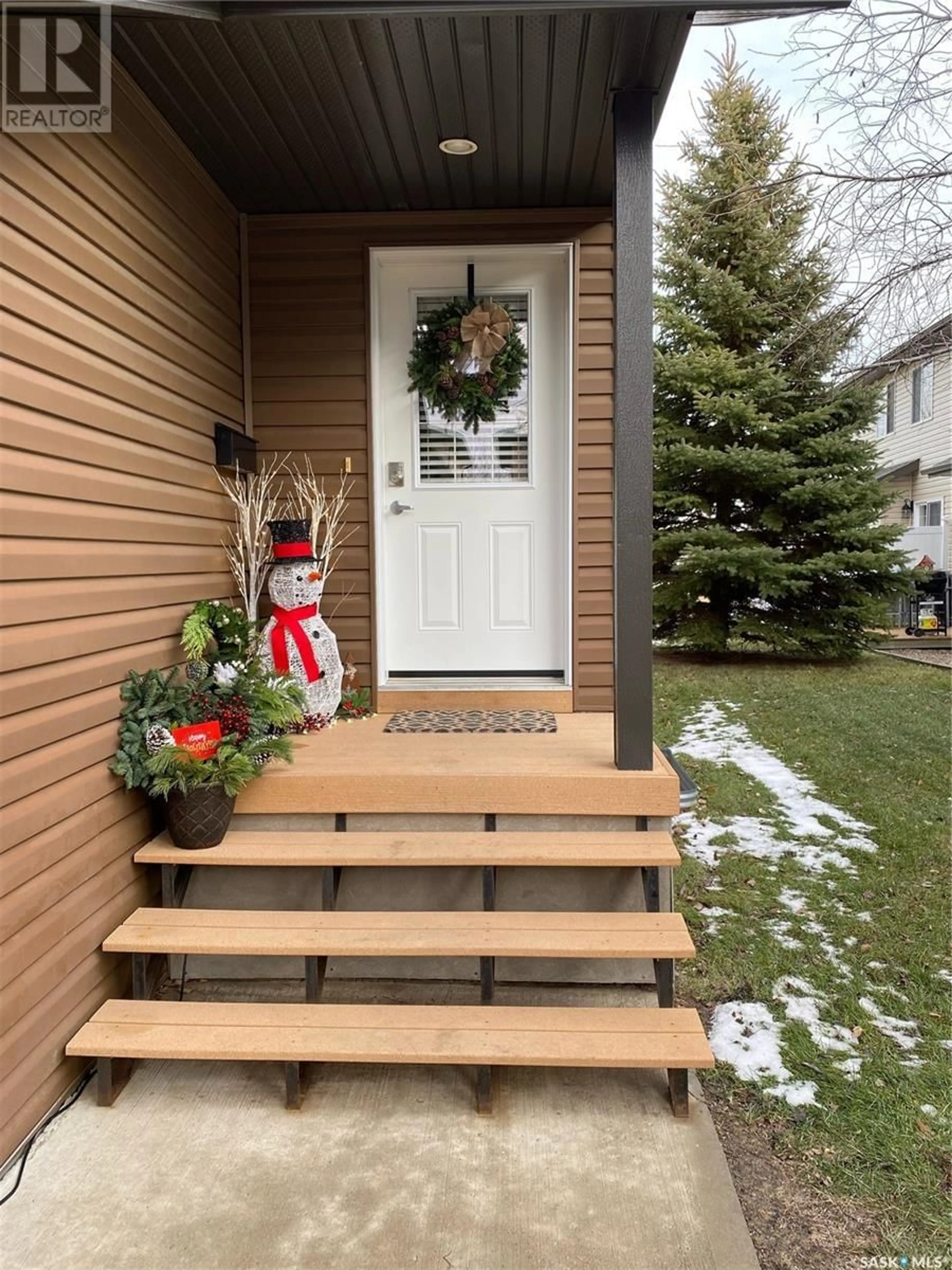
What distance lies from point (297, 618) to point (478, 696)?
884 millimetres

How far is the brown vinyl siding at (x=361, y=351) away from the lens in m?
3.78

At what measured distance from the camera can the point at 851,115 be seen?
15.1 feet

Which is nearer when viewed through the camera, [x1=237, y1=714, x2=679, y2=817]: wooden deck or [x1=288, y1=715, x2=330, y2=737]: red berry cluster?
[x1=237, y1=714, x2=679, y2=817]: wooden deck

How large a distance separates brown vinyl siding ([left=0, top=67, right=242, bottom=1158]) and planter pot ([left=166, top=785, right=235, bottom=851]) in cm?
14

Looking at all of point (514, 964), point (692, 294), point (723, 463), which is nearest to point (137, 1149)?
point (514, 964)

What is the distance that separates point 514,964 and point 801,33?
4579mm

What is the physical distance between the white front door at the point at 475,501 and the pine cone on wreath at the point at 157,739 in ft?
4.98

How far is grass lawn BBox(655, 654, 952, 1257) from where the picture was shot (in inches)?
77.1

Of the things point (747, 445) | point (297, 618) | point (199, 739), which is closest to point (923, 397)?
point (747, 445)

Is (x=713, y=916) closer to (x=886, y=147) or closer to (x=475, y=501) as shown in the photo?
(x=475, y=501)

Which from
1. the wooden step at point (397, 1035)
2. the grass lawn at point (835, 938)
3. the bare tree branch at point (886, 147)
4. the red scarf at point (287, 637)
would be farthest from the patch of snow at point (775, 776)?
the bare tree branch at point (886, 147)

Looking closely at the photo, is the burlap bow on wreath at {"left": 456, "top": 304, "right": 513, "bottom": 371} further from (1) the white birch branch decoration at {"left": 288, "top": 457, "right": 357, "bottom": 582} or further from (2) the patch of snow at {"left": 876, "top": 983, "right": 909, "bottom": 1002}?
(2) the patch of snow at {"left": 876, "top": 983, "right": 909, "bottom": 1002}

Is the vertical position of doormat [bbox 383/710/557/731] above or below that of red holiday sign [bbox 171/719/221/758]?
below

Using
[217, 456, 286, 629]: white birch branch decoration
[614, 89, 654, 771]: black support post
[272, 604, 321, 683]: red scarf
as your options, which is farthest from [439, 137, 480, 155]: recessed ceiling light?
[272, 604, 321, 683]: red scarf
